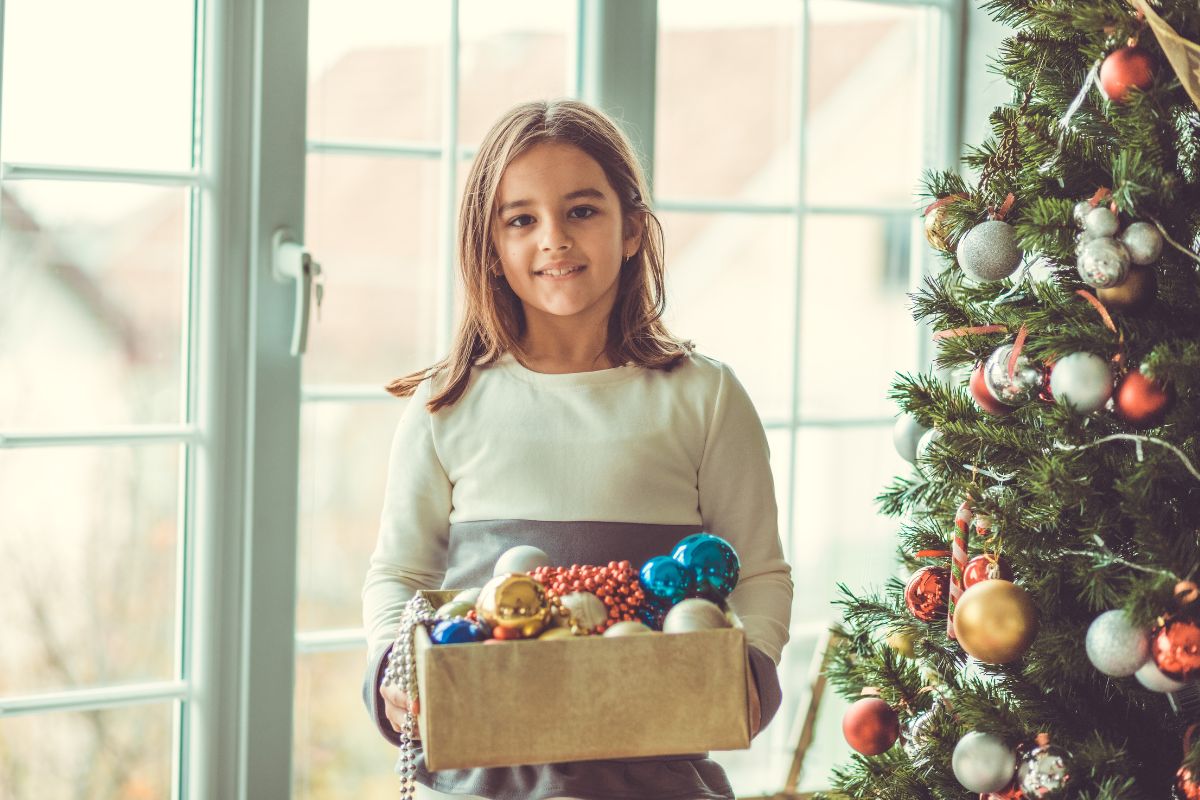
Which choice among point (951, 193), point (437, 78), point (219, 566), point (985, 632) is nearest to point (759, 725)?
point (985, 632)

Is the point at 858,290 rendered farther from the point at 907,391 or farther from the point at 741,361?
the point at 907,391

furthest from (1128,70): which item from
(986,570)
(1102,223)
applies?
(986,570)

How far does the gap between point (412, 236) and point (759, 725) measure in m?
0.95

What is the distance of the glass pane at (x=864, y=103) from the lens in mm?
2096

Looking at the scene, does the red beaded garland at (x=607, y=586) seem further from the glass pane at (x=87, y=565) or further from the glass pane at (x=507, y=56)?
the glass pane at (x=507, y=56)

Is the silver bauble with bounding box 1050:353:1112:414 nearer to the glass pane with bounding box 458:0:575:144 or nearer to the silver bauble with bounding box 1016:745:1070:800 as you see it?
the silver bauble with bounding box 1016:745:1070:800

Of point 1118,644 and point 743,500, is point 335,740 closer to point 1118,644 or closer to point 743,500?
point 743,500

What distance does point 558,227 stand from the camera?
1.35 metres

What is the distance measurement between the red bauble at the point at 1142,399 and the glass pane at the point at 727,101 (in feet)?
3.40

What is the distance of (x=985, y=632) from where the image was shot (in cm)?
112

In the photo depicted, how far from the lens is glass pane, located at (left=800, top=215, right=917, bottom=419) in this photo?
213cm

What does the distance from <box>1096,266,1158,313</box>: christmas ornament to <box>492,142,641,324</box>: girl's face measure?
55 centimetres

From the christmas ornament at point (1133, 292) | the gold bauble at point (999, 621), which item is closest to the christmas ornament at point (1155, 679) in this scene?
the gold bauble at point (999, 621)

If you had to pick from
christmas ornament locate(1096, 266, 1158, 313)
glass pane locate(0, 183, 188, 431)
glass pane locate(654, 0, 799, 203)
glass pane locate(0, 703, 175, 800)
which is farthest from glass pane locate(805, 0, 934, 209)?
glass pane locate(0, 703, 175, 800)
